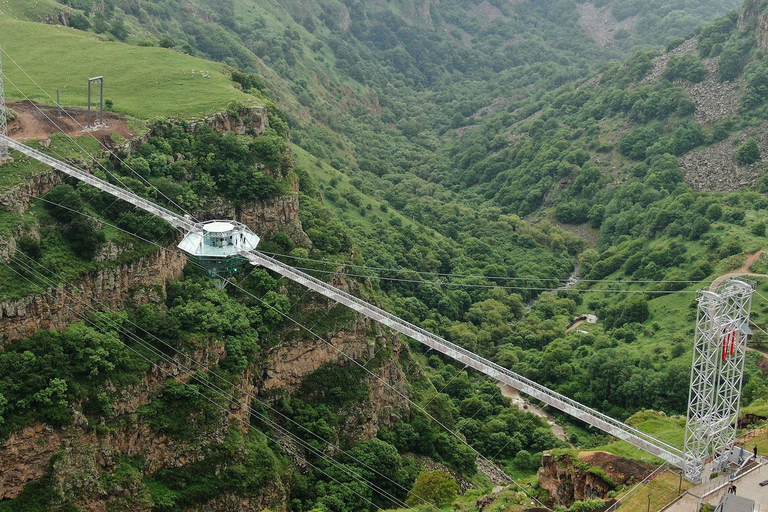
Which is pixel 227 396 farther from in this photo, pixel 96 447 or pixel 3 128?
pixel 3 128

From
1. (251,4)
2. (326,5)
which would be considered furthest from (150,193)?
(326,5)

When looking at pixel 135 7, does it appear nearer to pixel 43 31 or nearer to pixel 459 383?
pixel 43 31

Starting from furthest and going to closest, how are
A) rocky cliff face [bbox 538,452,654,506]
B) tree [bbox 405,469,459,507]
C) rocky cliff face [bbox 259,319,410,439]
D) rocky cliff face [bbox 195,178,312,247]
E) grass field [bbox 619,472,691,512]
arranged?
rocky cliff face [bbox 195,178,312,247]
rocky cliff face [bbox 259,319,410,439]
tree [bbox 405,469,459,507]
rocky cliff face [bbox 538,452,654,506]
grass field [bbox 619,472,691,512]

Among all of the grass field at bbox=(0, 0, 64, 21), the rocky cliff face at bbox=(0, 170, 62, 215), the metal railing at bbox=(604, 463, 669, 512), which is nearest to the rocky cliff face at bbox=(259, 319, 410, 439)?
the rocky cliff face at bbox=(0, 170, 62, 215)

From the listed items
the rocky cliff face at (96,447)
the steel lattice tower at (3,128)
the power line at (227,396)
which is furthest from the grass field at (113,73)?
the rocky cliff face at (96,447)

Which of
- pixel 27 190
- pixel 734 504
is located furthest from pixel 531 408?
pixel 27 190

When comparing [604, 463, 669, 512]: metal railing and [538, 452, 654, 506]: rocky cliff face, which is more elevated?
[604, 463, 669, 512]: metal railing

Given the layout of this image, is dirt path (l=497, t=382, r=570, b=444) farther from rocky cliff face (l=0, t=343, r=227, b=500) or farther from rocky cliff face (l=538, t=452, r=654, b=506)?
rocky cliff face (l=0, t=343, r=227, b=500)
